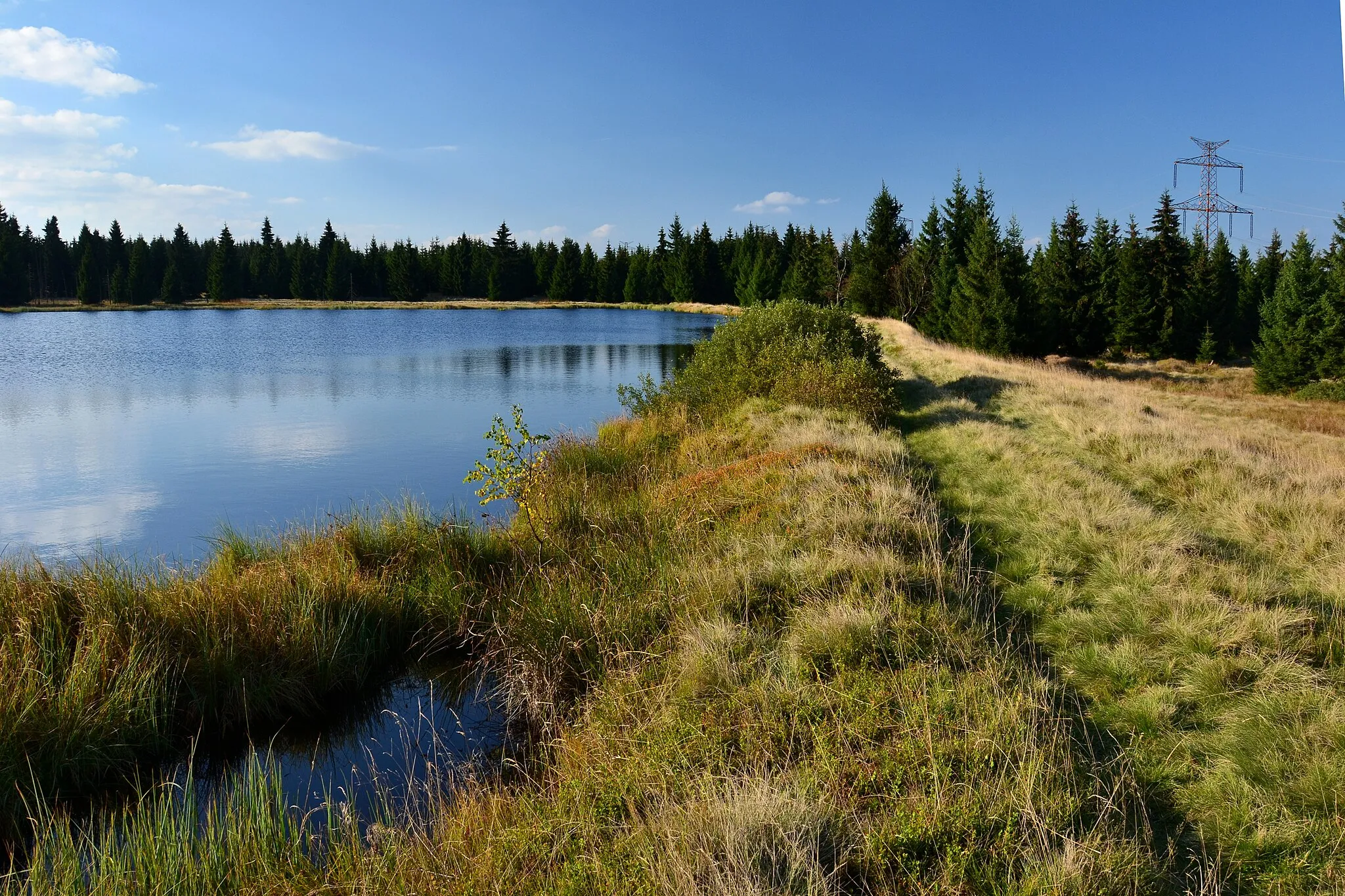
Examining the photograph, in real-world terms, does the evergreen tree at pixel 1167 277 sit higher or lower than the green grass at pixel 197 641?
higher

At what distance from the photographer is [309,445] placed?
57.5 feet

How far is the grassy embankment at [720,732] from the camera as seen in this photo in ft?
11.8

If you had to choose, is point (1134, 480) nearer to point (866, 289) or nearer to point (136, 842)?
point (136, 842)

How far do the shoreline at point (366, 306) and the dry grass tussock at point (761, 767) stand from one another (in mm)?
67949

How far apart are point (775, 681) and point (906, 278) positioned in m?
45.6

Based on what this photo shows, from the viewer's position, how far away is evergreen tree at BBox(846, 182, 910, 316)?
160 ft

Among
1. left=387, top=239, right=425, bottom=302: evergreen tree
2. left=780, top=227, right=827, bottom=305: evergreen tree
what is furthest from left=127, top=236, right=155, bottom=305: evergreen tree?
left=780, top=227, right=827, bottom=305: evergreen tree

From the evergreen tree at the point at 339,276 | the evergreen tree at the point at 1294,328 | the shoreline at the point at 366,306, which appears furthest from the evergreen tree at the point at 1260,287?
the evergreen tree at the point at 339,276

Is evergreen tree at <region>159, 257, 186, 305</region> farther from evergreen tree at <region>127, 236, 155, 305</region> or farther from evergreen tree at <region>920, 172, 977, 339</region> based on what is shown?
evergreen tree at <region>920, 172, 977, 339</region>

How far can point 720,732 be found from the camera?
468cm

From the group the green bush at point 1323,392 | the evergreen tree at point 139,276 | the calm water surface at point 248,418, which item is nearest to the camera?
the calm water surface at point 248,418

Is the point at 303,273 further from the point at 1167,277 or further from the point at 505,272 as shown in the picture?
the point at 1167,277

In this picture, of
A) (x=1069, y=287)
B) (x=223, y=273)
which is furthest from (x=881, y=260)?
(x=223, y=273)

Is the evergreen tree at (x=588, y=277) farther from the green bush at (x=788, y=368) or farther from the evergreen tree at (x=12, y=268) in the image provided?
the green bush at (x=788, y=368)
